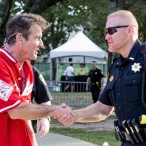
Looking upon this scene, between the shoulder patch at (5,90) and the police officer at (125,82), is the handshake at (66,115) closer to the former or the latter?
the police officer at (125,82)

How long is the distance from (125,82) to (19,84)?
3.04 ft

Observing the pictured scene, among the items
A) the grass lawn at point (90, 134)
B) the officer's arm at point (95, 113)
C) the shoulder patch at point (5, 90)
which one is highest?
the shoulder patch at point (5, 90)

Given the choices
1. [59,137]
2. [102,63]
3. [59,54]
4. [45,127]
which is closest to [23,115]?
→ [45,127]

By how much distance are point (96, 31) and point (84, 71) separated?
992 cm

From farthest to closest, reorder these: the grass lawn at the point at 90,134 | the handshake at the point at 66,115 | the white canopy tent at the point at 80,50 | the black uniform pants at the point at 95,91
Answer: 1. the white canopy tent at the point at 80,50
2. the black uniform pants at the point at 95,91
3. the grass lawn at the point at 90,134
4. the handshake at the point at 66,115

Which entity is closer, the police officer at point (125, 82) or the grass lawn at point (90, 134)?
the police officer at point (125, 82)

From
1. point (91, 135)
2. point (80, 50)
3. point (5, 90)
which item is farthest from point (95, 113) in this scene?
point (80, 50)

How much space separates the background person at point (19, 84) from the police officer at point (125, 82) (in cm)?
55

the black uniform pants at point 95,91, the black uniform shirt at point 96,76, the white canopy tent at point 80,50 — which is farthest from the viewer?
the white canopy tent at point 80,50

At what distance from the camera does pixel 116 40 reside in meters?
4.07

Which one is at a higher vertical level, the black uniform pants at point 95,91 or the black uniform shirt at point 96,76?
the black uniform shirt at point 96,76

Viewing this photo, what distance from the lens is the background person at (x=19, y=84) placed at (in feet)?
12.9

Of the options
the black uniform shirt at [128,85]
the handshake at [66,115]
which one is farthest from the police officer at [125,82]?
the handshake at [66,115]

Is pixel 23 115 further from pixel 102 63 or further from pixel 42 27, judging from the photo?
pixel 102 63
